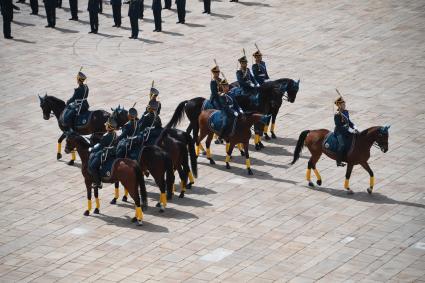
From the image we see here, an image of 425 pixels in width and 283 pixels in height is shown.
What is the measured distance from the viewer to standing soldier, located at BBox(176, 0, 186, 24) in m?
46.2

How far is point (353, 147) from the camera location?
→ 28.2 meters

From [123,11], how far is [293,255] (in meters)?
27.4

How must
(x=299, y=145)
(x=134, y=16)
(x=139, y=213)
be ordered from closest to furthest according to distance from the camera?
(x=139, y=213) → (x=299, y=145) → (x=134, y=16)

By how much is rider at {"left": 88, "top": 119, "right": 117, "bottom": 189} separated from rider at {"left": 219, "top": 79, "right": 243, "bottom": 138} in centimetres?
426

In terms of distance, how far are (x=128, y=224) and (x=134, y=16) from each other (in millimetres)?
19156

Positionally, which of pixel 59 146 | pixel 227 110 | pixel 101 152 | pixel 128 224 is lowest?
pixel 128 224

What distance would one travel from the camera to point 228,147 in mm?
30781

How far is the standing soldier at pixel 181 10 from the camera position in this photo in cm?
4616

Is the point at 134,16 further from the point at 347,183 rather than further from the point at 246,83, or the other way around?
the point at 347,183

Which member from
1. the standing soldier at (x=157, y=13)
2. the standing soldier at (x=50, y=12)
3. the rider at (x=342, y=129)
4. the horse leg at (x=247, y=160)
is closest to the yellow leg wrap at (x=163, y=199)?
the horse leg at (x=247, y=160)

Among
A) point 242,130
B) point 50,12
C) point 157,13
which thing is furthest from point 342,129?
point 50,12

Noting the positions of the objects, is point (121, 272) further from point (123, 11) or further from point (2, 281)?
point (123, 11)

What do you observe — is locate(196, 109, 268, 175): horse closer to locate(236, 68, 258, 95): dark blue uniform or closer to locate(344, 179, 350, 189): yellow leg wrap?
locate(236, 68, 258, 95): dark blue uniform

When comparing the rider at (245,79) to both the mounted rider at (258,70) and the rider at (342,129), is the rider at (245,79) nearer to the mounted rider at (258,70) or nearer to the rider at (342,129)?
the mounted rider at (258,70)
